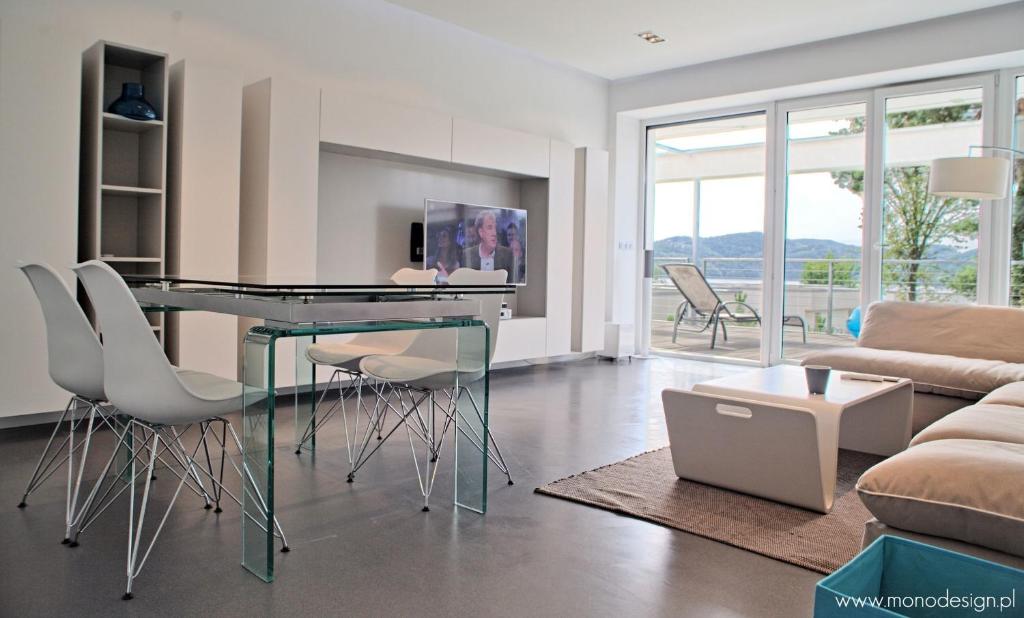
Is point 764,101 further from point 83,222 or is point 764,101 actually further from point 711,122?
point 83,222

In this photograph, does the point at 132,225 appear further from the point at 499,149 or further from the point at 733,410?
the point at 733,410

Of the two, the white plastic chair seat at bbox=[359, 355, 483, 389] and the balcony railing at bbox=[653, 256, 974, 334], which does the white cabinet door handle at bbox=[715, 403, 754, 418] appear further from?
the balcony railing at bbox=[653, 256, 974, 334]

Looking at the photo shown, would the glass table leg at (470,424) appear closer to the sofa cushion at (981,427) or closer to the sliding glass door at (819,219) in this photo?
the sofa cushion at (981,427)

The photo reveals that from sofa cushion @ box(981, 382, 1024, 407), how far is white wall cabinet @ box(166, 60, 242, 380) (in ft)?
12.5

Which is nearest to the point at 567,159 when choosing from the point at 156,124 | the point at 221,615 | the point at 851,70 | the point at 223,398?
the point at 851,70

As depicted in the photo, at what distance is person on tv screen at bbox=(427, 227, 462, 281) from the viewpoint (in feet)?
19.5

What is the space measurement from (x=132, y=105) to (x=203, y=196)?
597mm

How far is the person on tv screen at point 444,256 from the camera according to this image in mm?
5938

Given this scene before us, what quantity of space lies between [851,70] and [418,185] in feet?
12.0

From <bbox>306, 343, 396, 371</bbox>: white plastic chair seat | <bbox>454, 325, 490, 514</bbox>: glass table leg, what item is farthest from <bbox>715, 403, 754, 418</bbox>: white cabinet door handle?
<bbox>306, 343, 396, 371</bbox>: white plastic chair seat

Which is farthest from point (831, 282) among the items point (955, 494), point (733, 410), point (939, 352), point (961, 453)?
point (955, 494)

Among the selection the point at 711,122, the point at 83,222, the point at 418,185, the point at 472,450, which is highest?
the point at 711,122

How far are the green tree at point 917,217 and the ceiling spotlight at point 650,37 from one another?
2045mm

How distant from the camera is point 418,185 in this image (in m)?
6.04
